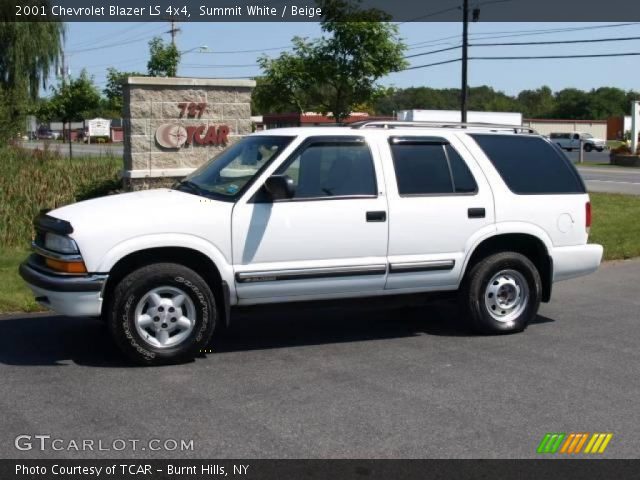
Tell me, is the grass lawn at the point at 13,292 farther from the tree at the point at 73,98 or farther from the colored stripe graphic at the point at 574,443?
the tree at the point at 73,98

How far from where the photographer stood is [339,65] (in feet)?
66.5

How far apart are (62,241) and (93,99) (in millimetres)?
34083

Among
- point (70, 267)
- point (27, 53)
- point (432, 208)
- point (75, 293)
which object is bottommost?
point (75, 293)

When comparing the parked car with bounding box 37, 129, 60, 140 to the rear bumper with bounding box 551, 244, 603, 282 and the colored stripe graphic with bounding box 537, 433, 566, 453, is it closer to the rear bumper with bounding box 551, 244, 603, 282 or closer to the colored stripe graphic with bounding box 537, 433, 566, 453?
the rear bumper with bounding box 551, 244, 603, 282

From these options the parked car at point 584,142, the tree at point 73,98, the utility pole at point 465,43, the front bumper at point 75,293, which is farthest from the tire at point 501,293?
the parked car at point 584,142

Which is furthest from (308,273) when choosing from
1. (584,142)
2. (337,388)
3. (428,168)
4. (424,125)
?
(584,142)

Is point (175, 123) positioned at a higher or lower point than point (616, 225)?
higher

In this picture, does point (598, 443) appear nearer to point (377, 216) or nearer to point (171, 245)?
point (377, 216)

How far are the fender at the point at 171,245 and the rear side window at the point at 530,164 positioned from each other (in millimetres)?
2687

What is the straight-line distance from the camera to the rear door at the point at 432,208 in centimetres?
702

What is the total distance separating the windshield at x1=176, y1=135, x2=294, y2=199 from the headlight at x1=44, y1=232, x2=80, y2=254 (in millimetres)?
1189

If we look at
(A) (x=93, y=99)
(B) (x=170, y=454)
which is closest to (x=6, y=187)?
(B) (x=170, y=454)

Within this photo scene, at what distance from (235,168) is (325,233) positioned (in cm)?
101

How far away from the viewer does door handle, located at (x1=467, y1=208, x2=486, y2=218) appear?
728 cm
